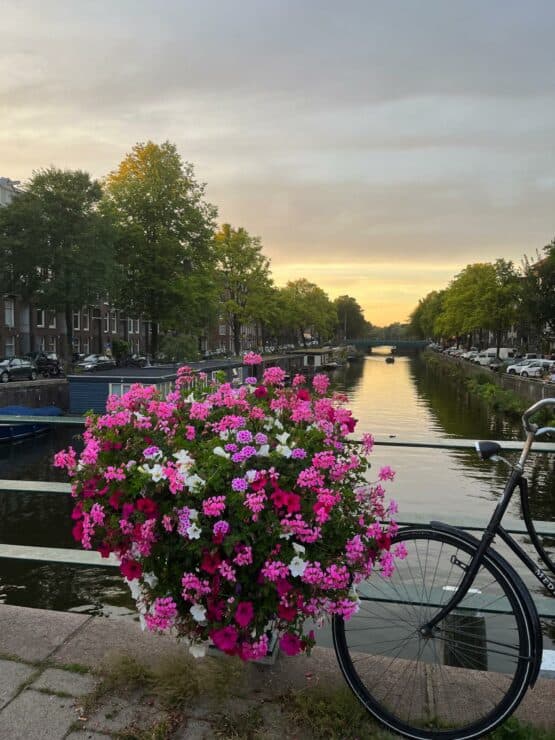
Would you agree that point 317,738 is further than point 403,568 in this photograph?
No

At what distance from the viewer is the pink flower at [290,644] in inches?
105

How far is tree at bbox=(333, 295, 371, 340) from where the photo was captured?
16512cm

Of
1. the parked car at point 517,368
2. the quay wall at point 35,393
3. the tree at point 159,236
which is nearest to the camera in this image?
the quay wall at point 35,393

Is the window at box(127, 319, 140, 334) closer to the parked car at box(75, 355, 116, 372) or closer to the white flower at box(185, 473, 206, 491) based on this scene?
the parked car at box(75, 355, 116, 372)

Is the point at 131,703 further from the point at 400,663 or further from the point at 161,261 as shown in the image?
the point at 161,261

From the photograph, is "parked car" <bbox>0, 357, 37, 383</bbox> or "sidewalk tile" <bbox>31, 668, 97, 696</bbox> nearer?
"sidewalk tile" <bbox>31, 668, 97, 696</bbox>

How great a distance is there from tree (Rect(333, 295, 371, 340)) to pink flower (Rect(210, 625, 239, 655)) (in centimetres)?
16090

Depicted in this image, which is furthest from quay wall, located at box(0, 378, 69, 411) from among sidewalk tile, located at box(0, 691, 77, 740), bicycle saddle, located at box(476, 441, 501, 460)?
bicycle saddle, located at box(476, 441, 501, 460)

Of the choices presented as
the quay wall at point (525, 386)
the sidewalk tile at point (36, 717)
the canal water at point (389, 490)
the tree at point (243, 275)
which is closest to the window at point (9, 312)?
the tree at point (243, 275)

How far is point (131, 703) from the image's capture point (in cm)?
292

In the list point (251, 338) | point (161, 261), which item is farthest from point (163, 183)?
point (251, 338)

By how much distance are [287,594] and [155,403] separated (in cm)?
113

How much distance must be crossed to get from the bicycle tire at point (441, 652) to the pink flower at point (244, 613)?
0.52 metres

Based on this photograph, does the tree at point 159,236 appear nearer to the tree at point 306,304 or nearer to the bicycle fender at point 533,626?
the bicycle fender at point 533,626
